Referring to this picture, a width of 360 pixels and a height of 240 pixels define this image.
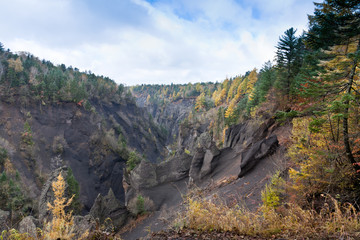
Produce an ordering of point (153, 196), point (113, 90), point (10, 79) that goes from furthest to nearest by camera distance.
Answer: point (113, 90)
point (10, 79)
point (153, 196)

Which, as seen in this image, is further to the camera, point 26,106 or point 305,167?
point 26,106

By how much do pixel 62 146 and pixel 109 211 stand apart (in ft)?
109

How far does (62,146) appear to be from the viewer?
45188mm

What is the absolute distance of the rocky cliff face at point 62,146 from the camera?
3789 centimetres

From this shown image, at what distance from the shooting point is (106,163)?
1845 inches

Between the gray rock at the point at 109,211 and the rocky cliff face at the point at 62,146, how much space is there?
61.3 feet

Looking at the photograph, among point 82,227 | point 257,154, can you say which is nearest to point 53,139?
point 82,227

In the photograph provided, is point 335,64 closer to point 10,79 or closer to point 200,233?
point 200,233

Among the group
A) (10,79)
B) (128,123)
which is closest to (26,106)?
(10,79)

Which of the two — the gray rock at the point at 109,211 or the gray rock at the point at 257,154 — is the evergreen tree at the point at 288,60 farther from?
the gray rock at the point at 109,211

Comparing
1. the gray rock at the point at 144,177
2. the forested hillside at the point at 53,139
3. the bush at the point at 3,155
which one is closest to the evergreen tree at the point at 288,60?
the gray rock at the point at 144,177

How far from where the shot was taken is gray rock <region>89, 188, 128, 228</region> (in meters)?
19.1

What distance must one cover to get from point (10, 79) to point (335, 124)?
69729 millimetres

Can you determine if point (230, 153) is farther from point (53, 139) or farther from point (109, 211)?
point (53, 139)
